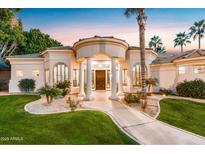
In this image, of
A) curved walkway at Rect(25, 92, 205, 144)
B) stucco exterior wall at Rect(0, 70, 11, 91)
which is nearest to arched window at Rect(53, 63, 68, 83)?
curved walkway at Rect(25, 92, 205, 144)

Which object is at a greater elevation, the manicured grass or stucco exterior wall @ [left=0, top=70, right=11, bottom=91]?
stucco exterior wall @ [left=0, top=70, right=11, bottom=91]

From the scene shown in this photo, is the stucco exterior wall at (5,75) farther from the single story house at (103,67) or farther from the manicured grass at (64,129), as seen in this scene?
the manicured grass at (64,129)

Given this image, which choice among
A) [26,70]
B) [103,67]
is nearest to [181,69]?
[103,67]

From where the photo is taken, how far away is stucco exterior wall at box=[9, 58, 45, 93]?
1641cm

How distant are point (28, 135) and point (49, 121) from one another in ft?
4.31

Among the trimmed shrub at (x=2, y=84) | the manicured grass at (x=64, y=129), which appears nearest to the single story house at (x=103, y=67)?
the trimmed shrub at (x=2, y=84)

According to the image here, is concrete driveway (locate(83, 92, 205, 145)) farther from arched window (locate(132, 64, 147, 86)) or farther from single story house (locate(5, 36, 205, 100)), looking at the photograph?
arched window (locate(132, 64, 147, 86))

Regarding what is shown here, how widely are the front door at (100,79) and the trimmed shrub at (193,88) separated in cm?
737

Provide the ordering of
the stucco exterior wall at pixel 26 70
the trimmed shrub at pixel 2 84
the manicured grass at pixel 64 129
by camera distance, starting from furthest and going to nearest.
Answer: the trimmed shrub at pixel 2 84 → the stucco exterior wall at pixel 26 70 → the manicured grass at pixel 64 129

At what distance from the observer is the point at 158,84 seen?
1598 cm

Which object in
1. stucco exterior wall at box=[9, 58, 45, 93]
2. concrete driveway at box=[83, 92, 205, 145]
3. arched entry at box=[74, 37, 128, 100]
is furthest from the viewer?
stucco exterior wall at box=[9, 58, 45, 93]

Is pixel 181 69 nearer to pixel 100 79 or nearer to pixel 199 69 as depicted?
pixel 199 69

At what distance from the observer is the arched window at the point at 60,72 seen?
50.0 ft

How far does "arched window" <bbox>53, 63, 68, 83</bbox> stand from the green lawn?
8.84m
